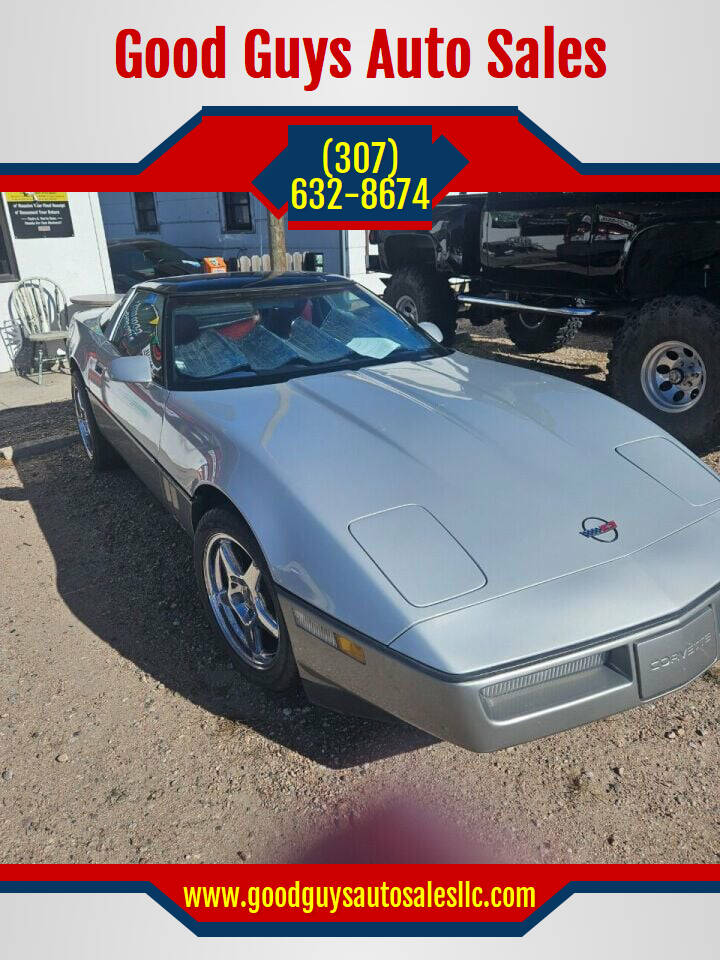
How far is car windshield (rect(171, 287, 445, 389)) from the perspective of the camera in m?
3.40

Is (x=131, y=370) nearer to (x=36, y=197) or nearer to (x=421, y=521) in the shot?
(x=421, y=521)

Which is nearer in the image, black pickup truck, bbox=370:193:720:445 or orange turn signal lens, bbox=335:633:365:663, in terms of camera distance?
orange turn signal lens, bbox=335:633:365:663

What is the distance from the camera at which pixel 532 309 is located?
241 inches

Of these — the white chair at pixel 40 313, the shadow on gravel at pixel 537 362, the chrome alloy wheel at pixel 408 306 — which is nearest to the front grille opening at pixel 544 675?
the shadow on gravel at pixel 537 362

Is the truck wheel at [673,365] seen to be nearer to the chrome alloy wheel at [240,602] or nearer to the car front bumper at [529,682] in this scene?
the car front bumper at [529,682]

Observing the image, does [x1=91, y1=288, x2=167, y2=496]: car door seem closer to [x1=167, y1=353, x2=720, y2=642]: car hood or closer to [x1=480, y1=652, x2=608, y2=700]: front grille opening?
[x1=167, y1=353, x2=720, y2=642]: car hood

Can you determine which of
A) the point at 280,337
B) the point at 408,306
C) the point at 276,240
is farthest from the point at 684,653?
the point at 276,240

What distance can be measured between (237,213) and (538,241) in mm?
10367

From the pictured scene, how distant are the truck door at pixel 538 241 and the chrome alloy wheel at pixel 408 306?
109 cm

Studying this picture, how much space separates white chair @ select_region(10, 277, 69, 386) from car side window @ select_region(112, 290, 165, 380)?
4.28m

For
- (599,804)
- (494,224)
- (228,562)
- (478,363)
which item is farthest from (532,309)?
(599,804)

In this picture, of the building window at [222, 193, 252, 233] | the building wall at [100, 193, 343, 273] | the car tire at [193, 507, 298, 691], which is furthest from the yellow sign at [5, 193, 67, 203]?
the car tire at [193, 507, 298, 691]

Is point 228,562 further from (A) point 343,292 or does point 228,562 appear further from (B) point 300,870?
(A) point 343,292

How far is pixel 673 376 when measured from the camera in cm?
500
